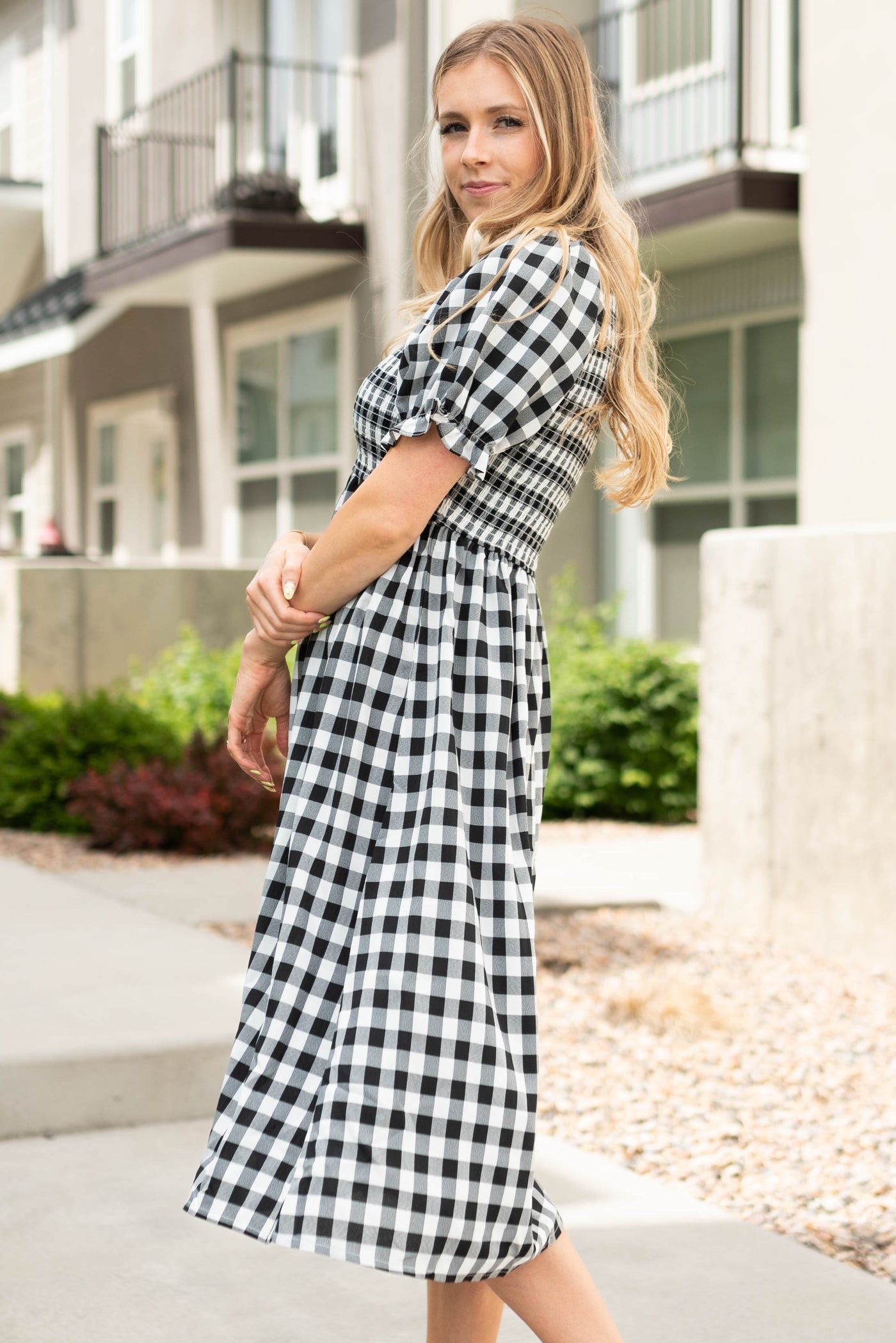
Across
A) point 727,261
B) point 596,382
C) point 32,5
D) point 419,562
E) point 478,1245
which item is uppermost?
point 32,5

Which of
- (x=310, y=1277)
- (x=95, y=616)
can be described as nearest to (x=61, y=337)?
(x=95, y=616)

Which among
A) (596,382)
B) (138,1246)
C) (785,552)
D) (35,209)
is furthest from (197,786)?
(35,209)

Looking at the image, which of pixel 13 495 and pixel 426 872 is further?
pixel 13 495

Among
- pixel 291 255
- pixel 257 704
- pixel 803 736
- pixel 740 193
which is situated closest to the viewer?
pixel 257 704

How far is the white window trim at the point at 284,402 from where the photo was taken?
40.8 ft

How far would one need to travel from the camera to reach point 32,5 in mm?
17812

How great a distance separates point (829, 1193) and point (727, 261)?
756 centimetres

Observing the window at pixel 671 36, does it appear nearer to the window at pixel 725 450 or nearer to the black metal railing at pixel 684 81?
the black metal railing at pixel 684 81

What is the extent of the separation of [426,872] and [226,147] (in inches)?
485

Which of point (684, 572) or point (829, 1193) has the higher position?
point (684, 572)

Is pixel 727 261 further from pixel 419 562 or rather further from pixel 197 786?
pixel 419 562

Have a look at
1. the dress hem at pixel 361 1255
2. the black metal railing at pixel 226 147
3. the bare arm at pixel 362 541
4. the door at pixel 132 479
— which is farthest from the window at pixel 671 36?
the dress hem at pixel 361 1255

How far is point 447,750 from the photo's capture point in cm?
198

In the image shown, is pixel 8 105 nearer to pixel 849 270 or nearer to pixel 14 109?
pixel 14 109
